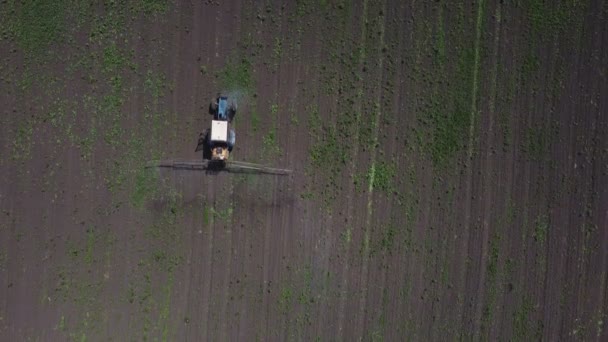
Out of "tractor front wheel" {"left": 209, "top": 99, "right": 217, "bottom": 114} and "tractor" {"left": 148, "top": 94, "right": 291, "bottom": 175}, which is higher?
"tractor front wheel" {"left": 209, "top": 99, "right": 217, "bottom": 114}

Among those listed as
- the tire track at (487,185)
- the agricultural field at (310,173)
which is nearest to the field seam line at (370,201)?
the agricultural field at (310,173)

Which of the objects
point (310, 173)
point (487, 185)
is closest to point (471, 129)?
point (487, 185)

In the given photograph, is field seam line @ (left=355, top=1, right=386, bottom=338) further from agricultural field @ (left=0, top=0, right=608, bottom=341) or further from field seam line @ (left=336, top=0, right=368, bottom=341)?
field seam line @ (left=336, top=0, right=368, bottom=341)

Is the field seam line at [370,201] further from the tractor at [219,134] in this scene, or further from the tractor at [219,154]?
the tractor at [219,134]

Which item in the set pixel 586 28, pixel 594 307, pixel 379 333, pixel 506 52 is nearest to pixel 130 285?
pixel 379 333

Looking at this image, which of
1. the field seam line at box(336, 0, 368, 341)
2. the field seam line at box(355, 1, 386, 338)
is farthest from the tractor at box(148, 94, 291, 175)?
the field seam line at box(355, 1, 386, 338)

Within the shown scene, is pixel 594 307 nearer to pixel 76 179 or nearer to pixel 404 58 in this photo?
pixel 404 58

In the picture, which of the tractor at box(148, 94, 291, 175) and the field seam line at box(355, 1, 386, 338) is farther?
the field seam line at box(355, 1, 386, 338)

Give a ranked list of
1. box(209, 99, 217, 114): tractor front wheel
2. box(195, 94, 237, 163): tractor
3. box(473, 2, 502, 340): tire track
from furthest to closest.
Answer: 1. box(473, 2, 502, 340): tire track
2. box(209, 99, 217, 114): tractor front wheel
3. box(195, 94, 237, 163): tractor
